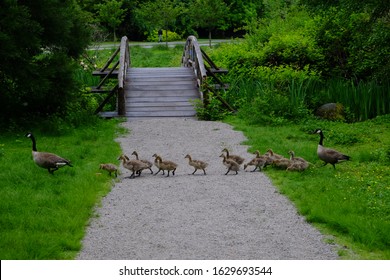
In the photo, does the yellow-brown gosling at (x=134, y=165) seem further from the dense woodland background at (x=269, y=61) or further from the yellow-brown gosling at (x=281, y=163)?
the dense woodland background at (x=269, y=61)

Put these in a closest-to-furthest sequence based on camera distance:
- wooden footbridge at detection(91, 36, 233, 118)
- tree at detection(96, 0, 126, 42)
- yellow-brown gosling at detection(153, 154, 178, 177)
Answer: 1. yellow-brown gosling at detection(153, 154, 178, 177)
2. wooden footbridge at detection(91, 36, 233, 118)
3. tree at detection(96, 0, 126, 42)

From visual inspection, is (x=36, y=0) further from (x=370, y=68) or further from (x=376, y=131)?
(x=370, y=68)

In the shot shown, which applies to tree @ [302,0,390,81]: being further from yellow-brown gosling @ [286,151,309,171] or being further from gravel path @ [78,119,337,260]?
gravel path @ [78,119,337,260]

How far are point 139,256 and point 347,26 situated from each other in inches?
774

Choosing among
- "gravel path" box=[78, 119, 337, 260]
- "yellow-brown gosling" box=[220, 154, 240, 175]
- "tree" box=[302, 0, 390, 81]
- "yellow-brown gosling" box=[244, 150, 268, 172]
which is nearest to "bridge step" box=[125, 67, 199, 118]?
"tree" box=[302, 0, 390, 81]

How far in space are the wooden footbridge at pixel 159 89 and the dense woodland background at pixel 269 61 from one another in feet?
3.02

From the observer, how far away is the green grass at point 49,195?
848cm

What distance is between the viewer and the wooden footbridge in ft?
74.3

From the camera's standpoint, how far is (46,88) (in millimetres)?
17906

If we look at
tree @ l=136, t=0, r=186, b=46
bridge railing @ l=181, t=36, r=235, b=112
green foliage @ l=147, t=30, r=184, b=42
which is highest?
tree @ l=136, t=0, r=186, b=46

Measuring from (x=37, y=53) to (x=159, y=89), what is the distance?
624cm

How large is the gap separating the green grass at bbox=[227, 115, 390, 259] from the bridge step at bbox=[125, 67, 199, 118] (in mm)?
3883

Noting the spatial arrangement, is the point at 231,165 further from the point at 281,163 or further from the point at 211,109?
the point at 211,109

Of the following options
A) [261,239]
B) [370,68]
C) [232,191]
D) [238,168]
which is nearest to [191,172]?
Answer: [238,168]
